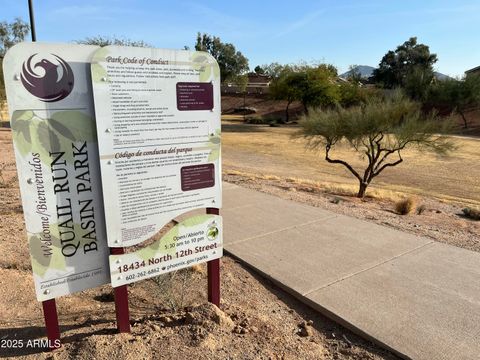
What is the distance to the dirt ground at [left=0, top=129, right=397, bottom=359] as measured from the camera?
290 centimetres

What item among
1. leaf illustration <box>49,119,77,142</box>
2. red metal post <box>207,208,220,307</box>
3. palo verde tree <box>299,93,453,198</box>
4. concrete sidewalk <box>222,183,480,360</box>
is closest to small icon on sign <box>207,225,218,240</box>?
red metal post <box>207,208,220,307</box>

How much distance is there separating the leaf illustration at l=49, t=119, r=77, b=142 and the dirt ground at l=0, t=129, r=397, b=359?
1461 mm

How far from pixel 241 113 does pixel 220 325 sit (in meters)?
64.7

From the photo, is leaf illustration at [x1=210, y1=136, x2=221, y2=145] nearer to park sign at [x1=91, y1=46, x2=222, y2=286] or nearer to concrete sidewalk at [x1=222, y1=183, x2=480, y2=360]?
park sign at [x1=91, y1=46, x2=222, y2=286]

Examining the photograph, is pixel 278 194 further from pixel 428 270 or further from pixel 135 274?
pixel 135 274

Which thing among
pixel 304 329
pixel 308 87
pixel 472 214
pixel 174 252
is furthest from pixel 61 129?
pixel 308 87

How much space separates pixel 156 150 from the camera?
3.08 m

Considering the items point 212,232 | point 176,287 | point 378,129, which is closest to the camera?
point 212,232

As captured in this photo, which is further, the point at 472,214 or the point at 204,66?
the point at 472,214

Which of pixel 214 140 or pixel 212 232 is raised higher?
pixel 214 140

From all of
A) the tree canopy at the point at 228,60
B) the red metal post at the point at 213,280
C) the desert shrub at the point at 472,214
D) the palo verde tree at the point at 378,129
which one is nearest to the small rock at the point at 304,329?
the red metal post at the point at 213,280

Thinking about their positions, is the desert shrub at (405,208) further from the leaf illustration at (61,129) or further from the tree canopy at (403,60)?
the tree canopy at (403,60)

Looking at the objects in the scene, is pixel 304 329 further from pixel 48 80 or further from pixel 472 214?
pixel 472 214

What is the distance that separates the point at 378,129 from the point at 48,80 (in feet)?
46.8
